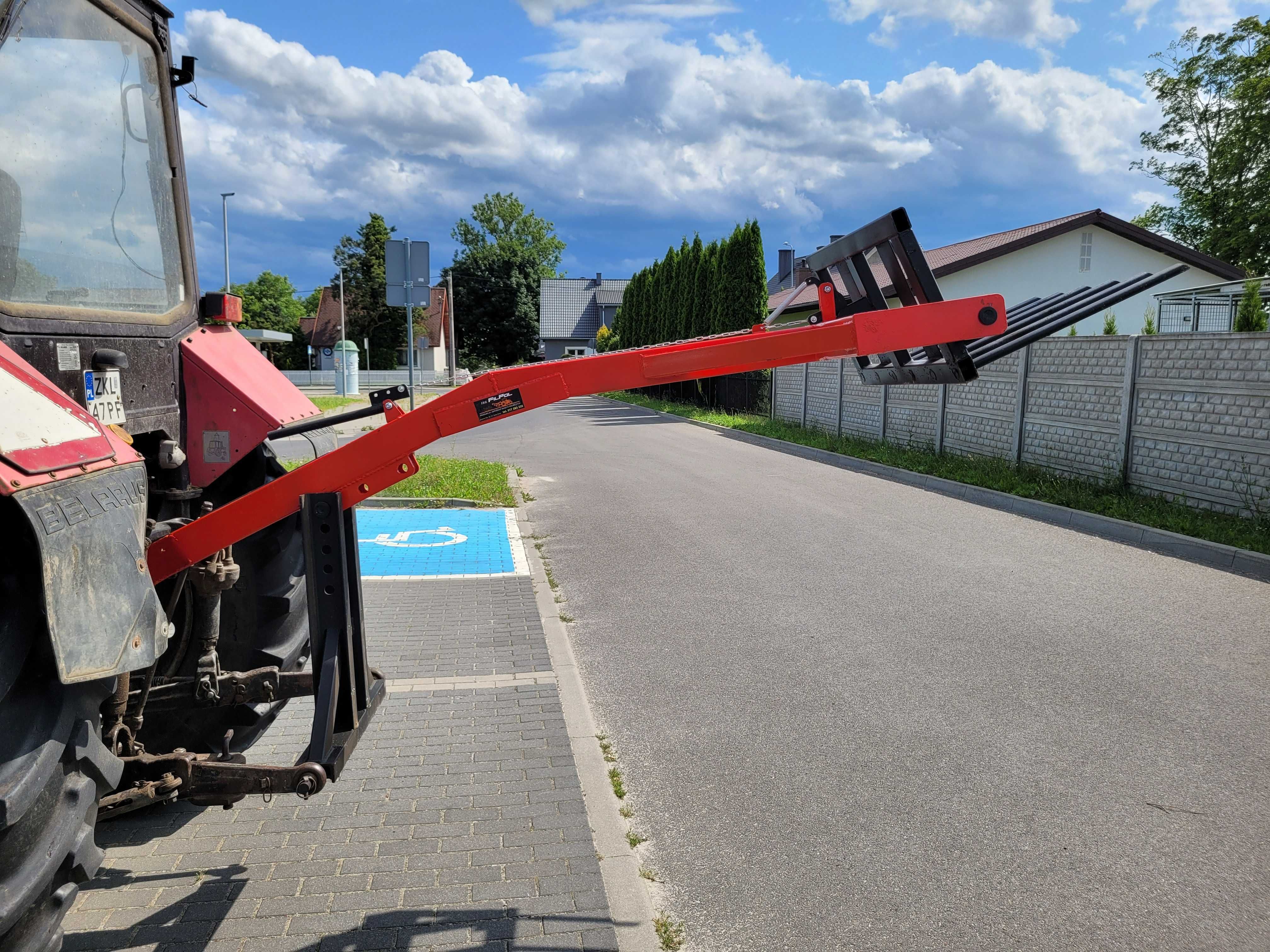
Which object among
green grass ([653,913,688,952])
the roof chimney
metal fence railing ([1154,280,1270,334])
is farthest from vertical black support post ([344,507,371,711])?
the roof chimney

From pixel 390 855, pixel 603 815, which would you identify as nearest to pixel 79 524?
pixel 390 855

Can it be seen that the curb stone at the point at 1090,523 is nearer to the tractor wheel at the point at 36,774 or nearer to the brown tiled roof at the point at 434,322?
the tractor wheel at the point at 36,774

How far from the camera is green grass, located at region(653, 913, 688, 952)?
3111 millimetres

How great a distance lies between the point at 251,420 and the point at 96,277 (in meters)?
0.74

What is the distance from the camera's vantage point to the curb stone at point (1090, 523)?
348 inches

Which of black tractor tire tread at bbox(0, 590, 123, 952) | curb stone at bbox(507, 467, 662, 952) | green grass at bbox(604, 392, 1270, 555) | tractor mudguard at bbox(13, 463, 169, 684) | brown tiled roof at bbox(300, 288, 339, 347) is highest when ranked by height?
brown tiled roof at bbox(300, 288, 339, 347)

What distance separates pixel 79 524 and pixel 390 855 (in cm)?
190

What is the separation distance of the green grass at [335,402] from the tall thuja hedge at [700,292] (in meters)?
11.1

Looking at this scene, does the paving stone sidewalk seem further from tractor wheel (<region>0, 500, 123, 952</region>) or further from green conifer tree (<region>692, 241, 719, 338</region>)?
green conifer tree (<region>692, 241, 719, 338</region>)

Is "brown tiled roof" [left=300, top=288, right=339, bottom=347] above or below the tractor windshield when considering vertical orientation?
above

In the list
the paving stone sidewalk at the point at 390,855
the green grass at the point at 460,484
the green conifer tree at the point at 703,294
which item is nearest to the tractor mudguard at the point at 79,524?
the paving stone sidewalk at the point at 390,855

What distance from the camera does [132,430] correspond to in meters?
3.29

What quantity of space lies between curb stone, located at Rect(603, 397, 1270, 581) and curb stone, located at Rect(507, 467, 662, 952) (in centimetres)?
628

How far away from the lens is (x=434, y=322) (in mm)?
83250
